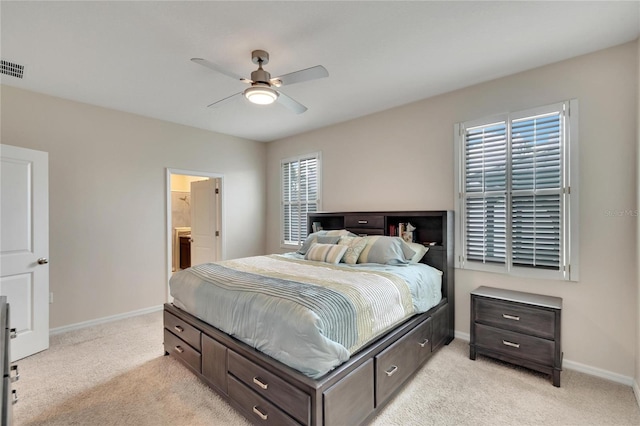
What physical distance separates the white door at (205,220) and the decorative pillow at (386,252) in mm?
2961

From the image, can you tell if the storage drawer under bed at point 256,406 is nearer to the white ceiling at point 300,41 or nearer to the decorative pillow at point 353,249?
the decorative pillow at point 353,249

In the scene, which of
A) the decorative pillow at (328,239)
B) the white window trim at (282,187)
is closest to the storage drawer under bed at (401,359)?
the decorative pillow at (328,239)

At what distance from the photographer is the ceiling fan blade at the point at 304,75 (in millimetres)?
2151

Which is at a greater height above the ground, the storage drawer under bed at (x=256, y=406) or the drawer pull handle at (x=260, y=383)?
the drawer pull handle at (x=260, y=383)

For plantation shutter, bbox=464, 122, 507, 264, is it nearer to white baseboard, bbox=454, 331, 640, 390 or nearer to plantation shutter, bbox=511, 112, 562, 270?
plantation shutter, bbox=511, 112, 562, 270

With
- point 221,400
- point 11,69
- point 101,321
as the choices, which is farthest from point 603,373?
point 11,69

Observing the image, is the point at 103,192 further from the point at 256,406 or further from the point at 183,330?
the point at 256,406

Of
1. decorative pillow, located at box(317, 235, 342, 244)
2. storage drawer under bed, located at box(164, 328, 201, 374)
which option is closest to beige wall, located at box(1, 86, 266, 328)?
storage drawer under bed, located at box(164, 328, 201, 374)

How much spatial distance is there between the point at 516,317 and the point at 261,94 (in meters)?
2.85

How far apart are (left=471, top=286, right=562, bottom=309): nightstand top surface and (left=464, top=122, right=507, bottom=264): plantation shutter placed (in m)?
0.30

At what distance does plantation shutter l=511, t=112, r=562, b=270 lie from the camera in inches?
106

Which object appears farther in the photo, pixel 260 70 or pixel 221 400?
pixel 260 70

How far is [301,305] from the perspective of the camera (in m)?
1.79

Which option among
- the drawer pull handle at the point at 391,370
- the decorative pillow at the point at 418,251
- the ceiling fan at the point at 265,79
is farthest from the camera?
the decorative pillow at the point at 418,251
